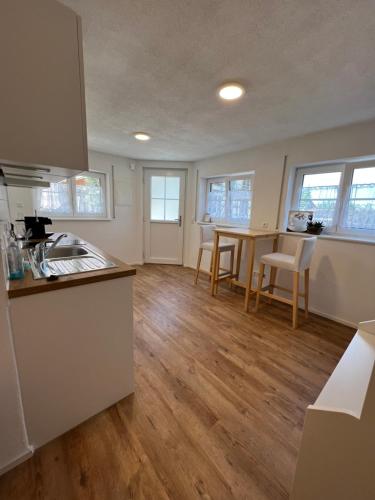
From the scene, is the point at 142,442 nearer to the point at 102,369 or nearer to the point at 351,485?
the point at 102,369

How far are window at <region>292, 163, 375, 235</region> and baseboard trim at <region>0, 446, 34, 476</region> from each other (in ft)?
10.7

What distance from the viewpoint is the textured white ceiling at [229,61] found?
99 centimetres

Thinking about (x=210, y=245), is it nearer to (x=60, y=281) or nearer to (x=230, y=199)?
(x=230, y=199)

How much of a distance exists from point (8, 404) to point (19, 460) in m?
0.32

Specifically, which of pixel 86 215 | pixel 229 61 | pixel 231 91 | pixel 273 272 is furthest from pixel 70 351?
pixel 86 215

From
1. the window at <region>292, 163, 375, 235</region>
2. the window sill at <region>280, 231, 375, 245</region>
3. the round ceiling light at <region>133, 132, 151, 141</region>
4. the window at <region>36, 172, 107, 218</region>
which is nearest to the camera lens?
the window sill at <region>280, 231, 375, 245</region>

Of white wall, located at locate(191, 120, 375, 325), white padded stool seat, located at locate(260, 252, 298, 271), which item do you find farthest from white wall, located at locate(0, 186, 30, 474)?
white wall, located at locate(191, 120, 375, 325)

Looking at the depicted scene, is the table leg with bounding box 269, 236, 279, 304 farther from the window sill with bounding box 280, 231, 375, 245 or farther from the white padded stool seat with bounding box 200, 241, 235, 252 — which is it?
the white padded stool seat with bounding box 200, 241, 235, 252

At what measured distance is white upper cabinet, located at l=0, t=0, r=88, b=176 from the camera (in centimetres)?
74

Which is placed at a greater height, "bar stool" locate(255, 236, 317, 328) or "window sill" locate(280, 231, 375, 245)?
"window sill" locate(280, 231, 375, 245)

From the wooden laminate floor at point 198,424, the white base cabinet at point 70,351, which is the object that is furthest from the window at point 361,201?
the white base cabinet at point 70,351

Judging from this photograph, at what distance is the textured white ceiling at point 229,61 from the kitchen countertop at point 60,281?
4.28 feet

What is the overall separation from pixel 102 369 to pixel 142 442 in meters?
0.44

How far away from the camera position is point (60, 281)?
1.03 m
